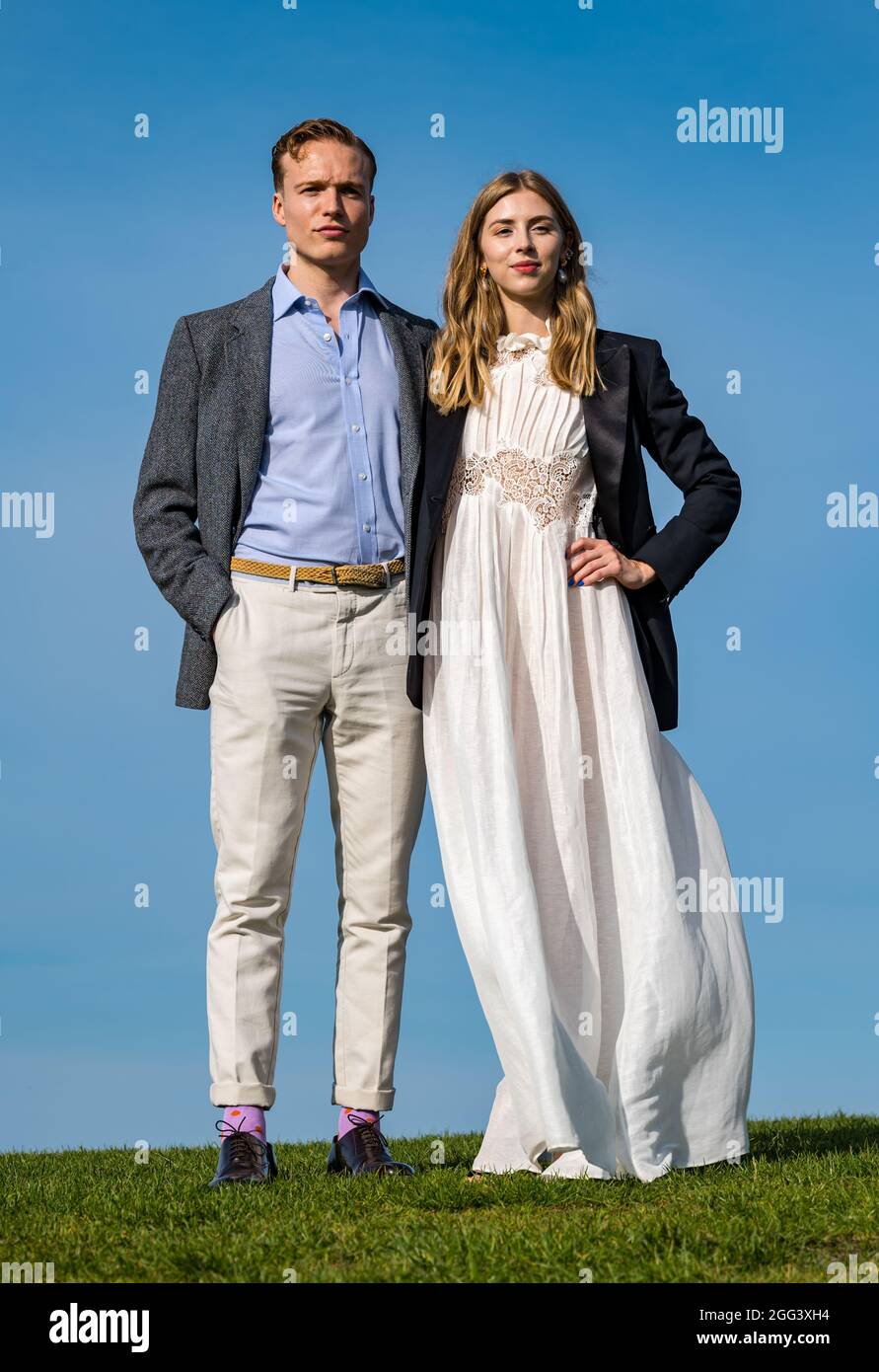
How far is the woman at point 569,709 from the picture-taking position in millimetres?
4543

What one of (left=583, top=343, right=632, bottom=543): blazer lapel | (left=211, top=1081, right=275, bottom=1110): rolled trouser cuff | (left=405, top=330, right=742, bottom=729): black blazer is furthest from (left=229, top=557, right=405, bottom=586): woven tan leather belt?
(left=211, top=1081, right=275, bottom=1110): rolled trouser cuff

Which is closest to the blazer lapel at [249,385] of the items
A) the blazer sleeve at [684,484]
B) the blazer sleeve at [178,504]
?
the blazer sleeve at [178,504]

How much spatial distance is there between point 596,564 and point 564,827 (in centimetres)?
78

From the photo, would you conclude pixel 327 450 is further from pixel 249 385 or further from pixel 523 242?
pixel 523 242

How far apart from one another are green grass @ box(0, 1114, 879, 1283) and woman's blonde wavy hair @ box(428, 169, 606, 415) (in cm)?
227

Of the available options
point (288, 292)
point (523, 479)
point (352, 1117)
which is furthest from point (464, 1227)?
point (288, 292)

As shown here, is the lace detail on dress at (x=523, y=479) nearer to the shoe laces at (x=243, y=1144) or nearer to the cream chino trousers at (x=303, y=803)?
the cream chino trousers at (x=303, y=803)

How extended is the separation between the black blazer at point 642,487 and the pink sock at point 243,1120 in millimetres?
1320

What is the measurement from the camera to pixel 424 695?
4754 millimetres
